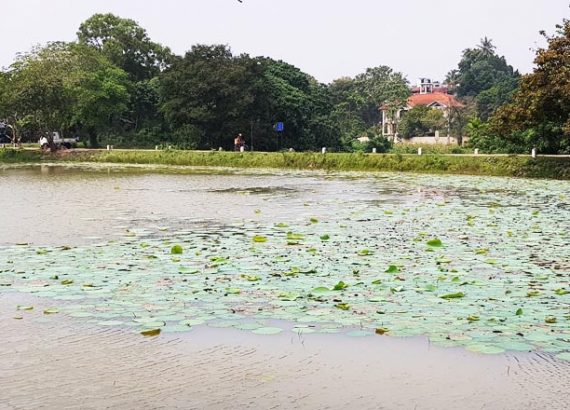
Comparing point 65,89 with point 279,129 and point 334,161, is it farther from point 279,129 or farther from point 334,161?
point 334,161

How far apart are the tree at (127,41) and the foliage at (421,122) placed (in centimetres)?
2114

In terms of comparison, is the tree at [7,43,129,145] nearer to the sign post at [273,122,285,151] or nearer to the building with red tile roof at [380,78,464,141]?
the sign post at [273,122,285,151]

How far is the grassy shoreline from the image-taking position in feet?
85.4

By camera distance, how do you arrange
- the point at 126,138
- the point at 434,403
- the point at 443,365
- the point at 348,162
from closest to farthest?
the point at 434,403 → the point at 443,365 → the point at 348,162 → the point at 126,138

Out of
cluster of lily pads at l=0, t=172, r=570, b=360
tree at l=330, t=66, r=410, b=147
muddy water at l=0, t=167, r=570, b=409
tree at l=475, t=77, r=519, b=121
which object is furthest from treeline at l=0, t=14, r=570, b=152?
muddy water at l=0, t=167, r=570, b=409

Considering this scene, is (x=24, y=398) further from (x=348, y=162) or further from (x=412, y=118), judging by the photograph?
(x=412, y=118)

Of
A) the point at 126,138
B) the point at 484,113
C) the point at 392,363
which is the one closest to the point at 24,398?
the point at 392,363

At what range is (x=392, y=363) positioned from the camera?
4.59 m

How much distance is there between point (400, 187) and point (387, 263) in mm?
12895

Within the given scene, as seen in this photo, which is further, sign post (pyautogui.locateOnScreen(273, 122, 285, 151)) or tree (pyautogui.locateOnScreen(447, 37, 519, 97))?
tree (pyautogui.locateOnScreen(447, 37, 519, 97))

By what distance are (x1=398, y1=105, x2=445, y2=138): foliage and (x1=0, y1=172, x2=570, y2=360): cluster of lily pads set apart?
50624 mm

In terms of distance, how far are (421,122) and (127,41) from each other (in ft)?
83.7

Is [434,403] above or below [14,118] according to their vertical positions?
below

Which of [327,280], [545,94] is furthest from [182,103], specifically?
[327,280]
